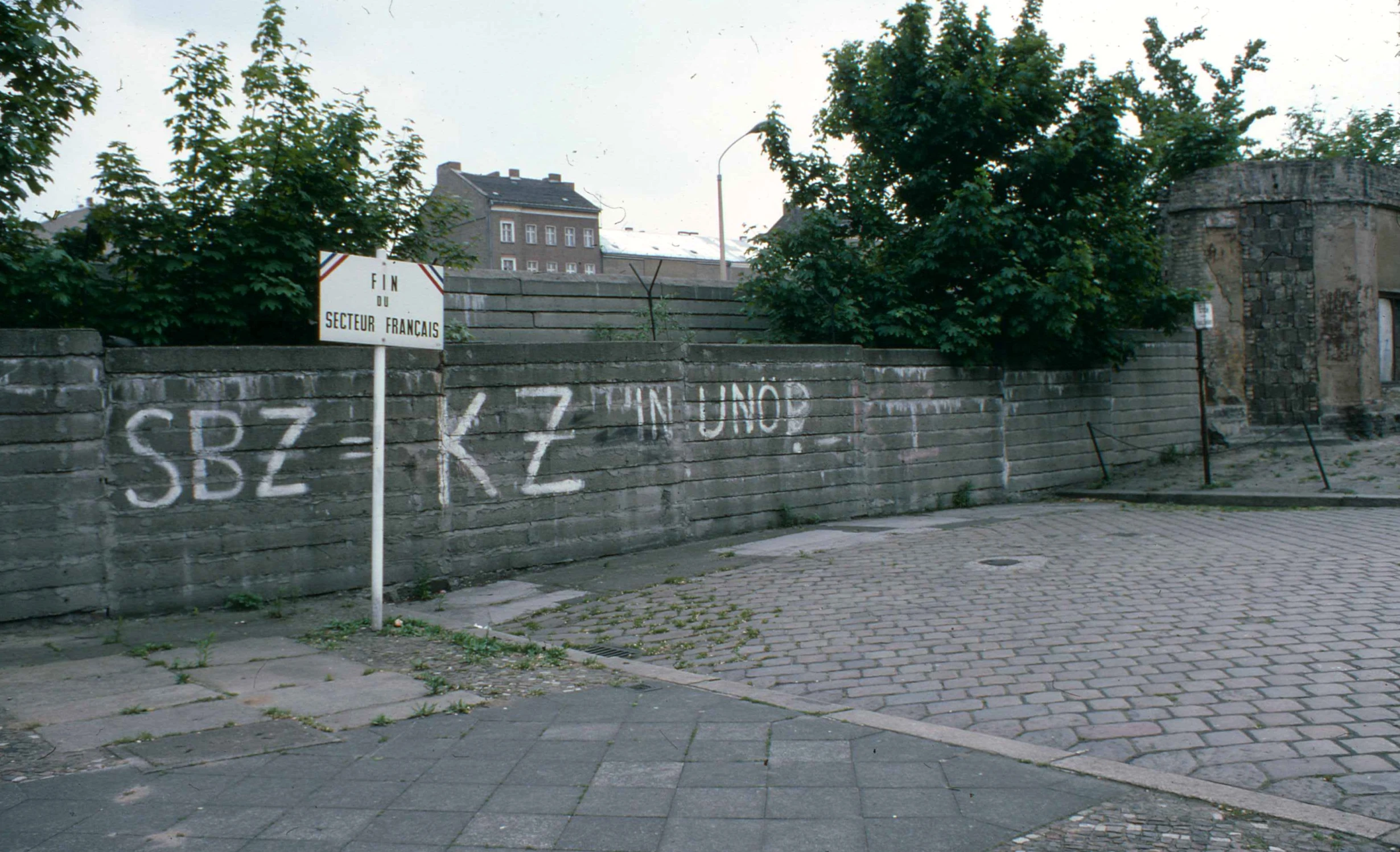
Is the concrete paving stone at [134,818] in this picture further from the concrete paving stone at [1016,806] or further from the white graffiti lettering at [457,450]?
the white graffiti lettering at [457,450]

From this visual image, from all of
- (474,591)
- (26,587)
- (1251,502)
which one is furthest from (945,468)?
(26,587)

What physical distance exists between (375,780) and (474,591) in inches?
189

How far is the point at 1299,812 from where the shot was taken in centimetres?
369

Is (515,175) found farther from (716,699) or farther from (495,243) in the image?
(716,699)

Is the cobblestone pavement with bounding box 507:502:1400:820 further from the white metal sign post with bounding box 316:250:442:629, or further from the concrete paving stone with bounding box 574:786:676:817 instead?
the concrete paving stone with bounding box 574:786:676:817

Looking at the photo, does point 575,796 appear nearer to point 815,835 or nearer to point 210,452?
point 815,835

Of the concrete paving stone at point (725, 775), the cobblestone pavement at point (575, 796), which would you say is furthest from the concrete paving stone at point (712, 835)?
the concrete paving stone at point (725, 775)

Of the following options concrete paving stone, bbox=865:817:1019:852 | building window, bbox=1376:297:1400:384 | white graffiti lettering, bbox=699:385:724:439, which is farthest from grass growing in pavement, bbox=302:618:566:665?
building window, bbox=1376:297:1400:384

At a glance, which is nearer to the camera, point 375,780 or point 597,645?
point 375,780

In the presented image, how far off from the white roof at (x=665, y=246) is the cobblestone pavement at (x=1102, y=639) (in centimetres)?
6158

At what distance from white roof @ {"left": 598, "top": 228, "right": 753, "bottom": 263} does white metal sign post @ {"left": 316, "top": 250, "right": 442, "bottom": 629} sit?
6236 centimetres

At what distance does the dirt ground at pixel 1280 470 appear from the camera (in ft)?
48.9

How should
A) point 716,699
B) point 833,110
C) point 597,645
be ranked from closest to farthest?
point 716,699
point 597,645
point 833,110

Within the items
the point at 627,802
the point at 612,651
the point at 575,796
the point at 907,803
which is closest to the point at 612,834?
the point at 627,802
